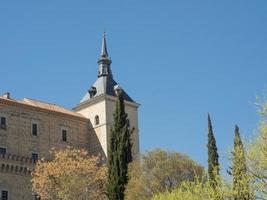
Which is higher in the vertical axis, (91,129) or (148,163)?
(91,129)

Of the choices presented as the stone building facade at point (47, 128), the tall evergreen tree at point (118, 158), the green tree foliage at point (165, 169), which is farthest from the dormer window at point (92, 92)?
the tall evergreen tree at point (118, 158)

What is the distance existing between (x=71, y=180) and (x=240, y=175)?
25.8m

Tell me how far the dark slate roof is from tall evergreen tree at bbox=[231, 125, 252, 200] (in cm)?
4018

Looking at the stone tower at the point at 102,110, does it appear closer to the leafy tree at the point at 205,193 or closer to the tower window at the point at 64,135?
the tower window at the point at 64,135

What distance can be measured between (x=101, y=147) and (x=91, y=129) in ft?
10.0

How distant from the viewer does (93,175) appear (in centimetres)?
5291

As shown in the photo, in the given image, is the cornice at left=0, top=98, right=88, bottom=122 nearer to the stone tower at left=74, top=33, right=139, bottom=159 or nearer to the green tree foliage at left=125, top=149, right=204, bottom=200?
the stone tower at left=74, top=33, right=139, bottom=159

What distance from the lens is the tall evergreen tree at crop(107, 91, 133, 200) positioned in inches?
1508

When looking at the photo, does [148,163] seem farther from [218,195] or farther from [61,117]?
[218,195]

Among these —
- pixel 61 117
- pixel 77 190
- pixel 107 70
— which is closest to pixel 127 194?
pixel 77 190

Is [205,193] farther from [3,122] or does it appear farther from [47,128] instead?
[47,128]

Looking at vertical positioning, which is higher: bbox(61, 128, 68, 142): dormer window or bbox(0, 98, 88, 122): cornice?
bbox(0, 98, 88, 122): cornice

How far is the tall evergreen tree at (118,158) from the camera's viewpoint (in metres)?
38.3

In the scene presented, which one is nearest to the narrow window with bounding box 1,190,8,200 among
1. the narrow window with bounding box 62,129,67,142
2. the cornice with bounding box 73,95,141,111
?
the narrow window with bounding box 62,129,67,142
